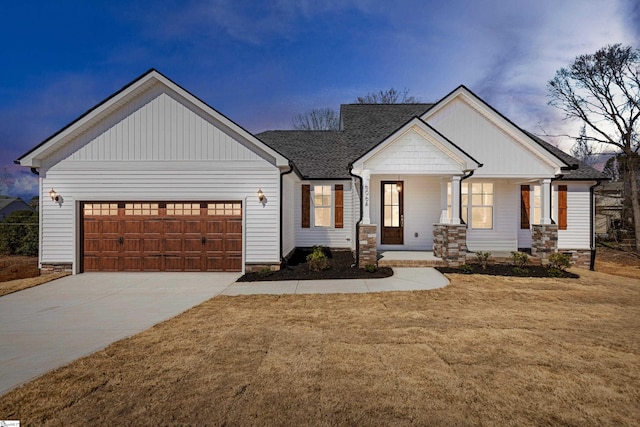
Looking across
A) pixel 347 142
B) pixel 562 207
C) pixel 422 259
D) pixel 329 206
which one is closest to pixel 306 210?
pixel 329 206

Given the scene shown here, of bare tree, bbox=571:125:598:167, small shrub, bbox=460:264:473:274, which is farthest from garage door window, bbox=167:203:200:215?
bare tree, bbox=571:125:598:167

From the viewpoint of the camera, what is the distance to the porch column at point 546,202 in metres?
11.2

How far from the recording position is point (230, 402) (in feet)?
10.1

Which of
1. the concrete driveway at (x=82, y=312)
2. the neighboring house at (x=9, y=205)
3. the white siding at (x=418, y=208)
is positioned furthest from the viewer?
the neighboring house at (x=9, y=205)

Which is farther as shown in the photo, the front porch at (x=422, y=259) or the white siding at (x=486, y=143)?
the white siding at (x=486, y=143)

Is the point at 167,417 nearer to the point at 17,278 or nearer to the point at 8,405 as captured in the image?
the point at 8,405

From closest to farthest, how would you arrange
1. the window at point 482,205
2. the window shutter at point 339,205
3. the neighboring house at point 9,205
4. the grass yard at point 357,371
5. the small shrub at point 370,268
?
the grass yard at point 357,371, the small shrub at point 370,268, the window at point 482,205, the window shutter at point 339,205, the neighboring house at point 9,205

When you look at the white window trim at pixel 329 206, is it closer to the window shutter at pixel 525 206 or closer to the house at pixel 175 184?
the house at pixel 175 184

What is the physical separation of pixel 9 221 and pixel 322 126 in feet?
77.1

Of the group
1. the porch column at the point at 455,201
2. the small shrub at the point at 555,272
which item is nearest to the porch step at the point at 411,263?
the porch column at the point at 455,201

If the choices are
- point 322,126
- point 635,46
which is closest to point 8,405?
point 635,46

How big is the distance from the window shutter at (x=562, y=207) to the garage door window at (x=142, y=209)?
52.9ft

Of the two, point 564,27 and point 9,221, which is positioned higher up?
point 564,27

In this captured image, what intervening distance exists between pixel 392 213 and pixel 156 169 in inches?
347
